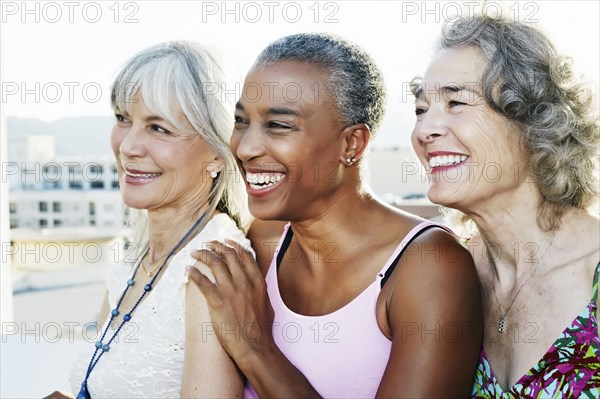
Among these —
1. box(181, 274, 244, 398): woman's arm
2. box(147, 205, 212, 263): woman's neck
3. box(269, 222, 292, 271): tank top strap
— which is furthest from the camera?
box(147, 205, 212, 263): woman's neck

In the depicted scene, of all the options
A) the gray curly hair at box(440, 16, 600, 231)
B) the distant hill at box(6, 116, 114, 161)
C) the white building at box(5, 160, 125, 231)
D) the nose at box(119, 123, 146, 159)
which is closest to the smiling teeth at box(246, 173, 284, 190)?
the nose at box(119, 123, 146, 159)

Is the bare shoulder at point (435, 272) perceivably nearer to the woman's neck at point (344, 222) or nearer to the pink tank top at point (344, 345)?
the pink tank top at point (344, 345)

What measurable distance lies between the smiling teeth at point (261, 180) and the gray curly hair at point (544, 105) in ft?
1.69

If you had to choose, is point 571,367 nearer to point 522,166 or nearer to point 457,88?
point 522,166

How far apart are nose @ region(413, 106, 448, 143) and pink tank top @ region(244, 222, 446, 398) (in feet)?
0.69

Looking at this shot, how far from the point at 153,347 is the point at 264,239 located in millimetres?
426

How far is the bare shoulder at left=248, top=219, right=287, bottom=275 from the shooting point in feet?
6.44

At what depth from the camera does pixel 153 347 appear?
1.83m

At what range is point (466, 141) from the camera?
1.60m

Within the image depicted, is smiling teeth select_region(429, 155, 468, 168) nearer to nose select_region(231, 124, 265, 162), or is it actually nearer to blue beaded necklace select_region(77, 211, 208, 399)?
nose select_region(231, 124, 265, 162)

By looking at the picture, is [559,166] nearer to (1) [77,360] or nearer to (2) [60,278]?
(1) [77,360]

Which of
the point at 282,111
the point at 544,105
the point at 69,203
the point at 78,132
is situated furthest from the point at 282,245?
the point at 69,203

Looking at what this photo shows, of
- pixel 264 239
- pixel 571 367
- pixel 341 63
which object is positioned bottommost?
pixel 571 367

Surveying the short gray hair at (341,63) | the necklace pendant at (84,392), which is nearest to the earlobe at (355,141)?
the short gray hair at (341,63)
